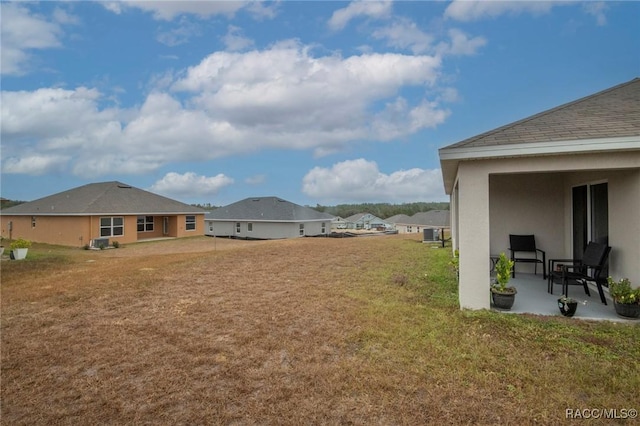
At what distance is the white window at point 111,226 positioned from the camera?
82.0 feet

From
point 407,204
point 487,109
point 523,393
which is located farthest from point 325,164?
point 407,204

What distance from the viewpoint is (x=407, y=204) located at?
105 m

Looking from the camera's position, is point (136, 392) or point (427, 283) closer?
point (136, 392)

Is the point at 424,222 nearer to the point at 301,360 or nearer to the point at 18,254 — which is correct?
the point at 18,254

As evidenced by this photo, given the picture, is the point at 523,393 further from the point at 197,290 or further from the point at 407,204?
the point at 407,204

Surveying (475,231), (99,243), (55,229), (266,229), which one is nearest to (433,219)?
(266,229)

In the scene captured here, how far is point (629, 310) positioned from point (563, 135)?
2854 mm

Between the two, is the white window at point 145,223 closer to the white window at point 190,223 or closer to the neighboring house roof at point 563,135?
the white window at point 190,223

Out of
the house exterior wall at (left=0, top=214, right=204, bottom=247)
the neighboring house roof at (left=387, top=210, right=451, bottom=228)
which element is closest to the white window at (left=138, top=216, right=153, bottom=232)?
the house exterior wall at (left=0, top=214, right=204, bottom=247)

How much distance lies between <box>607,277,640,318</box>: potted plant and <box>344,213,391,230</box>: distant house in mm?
61782

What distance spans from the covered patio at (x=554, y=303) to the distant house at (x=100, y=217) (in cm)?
2469

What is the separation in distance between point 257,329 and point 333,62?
40.8 feet

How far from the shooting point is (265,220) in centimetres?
3412

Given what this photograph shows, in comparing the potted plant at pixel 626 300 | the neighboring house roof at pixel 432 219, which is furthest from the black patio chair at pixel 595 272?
the neighboring house roof at pixel 432 219
